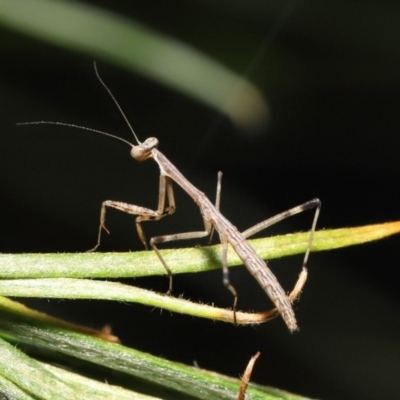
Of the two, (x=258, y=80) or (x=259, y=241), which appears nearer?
(x=259, y=241)

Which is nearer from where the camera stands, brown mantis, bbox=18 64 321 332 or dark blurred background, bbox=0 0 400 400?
brown mantis, bbox=18 64 321 332

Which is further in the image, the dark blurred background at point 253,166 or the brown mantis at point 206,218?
the dark blurred background at point 253,166

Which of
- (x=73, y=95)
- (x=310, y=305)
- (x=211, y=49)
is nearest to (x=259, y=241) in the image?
(x=211, y=49)

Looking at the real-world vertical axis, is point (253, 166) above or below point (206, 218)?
above

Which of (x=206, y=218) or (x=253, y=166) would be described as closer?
(x=206, y=218)

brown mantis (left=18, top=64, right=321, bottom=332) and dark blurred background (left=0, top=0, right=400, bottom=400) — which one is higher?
dark blurred background (left=0, top=0, right=400, bottom=400)

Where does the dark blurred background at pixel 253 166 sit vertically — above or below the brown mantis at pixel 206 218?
above

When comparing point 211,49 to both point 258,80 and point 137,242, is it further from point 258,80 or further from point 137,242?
point 137,242

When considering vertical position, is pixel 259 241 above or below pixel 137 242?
below
